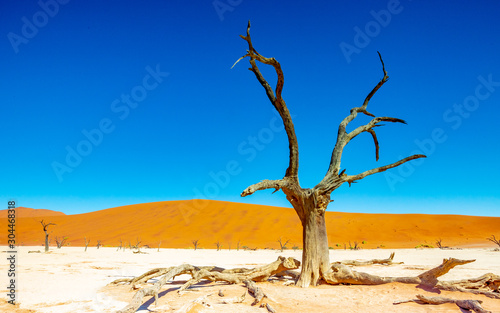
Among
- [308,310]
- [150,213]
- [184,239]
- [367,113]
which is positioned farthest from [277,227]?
[308,310]

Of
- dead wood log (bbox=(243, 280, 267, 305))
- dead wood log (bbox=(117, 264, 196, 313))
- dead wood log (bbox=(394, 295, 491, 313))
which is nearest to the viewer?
dead wood log (bbox=(117, 264, 196, 313))

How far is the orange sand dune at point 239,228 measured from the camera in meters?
36.5

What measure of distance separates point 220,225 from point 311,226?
132 feet

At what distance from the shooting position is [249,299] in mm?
6066

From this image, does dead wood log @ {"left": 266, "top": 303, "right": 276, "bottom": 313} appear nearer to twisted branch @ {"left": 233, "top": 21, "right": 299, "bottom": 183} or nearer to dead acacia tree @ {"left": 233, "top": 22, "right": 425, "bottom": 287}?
dead acacia tree @ {"left": 233, "top": 22, "right": 425, "bottom": 287}

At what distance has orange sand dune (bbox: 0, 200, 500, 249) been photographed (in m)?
36.5

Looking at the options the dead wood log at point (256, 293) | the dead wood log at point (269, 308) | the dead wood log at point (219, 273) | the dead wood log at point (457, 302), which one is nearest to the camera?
the dead wood log at point (457, 302)

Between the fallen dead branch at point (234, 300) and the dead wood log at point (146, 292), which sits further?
the fallen dead branch at point (234, 300)

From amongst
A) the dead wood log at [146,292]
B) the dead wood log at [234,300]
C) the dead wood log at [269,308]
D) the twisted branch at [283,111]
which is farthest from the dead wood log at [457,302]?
the dead wood log at [146,292]

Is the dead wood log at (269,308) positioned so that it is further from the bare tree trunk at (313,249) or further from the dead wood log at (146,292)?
the bare tree trunk at (313,249)

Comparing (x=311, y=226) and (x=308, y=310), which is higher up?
(x=311, y=226)

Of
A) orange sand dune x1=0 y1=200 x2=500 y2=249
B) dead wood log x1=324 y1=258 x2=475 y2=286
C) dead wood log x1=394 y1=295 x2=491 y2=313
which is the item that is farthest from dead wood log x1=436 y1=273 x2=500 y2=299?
orange sand dune x1=0 y1=200 x2=500 y2=249

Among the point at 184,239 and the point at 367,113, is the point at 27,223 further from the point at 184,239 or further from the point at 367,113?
the point at 367,113

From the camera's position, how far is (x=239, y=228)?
44.4 meters
